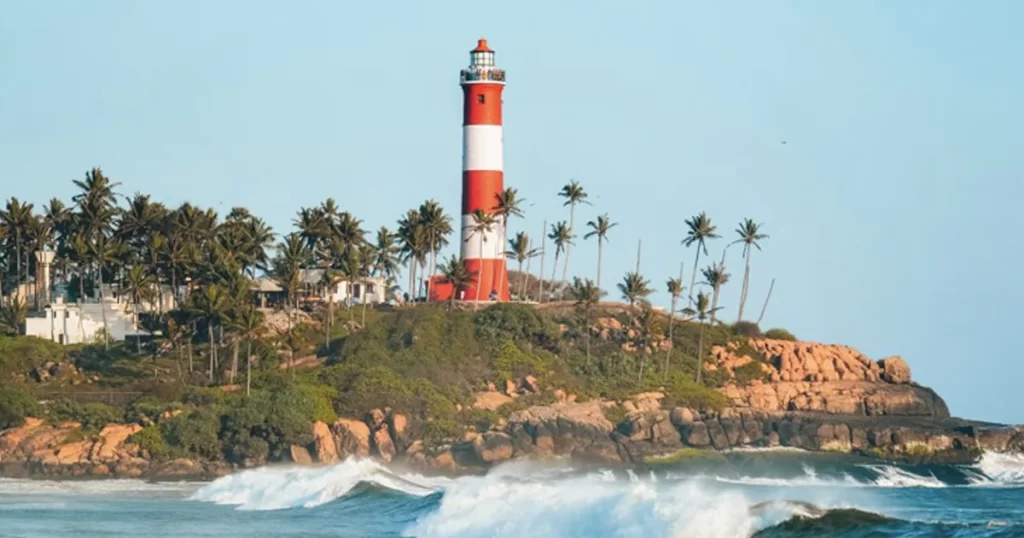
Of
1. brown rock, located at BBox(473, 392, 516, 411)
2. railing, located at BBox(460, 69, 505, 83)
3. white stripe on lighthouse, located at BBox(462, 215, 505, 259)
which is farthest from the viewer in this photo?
white stripe on lighthouse, located at BBox(462, 215, 505, 259)

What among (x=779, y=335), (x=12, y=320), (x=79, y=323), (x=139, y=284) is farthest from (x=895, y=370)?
(x=12, y=320)

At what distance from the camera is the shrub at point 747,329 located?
72.9 meters

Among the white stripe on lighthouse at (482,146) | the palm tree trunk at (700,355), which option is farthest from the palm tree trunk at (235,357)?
the palm tree trunk at (700,355)

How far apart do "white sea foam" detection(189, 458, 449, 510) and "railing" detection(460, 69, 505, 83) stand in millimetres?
21358

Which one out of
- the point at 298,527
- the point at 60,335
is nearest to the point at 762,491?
the point at 298,527

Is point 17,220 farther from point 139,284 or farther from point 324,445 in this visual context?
point 324,445

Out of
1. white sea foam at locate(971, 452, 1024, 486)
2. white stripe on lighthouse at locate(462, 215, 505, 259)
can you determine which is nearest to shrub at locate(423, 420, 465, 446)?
white stripe on lighthouse at locate(462, 215, 505, 259)

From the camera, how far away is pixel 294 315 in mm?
71250

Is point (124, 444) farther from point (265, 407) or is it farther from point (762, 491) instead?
point (762, 491)

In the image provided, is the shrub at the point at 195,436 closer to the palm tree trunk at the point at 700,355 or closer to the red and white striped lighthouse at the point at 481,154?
the red and white striped lighthouse at the point at 481,154

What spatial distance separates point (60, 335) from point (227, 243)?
23.7ft

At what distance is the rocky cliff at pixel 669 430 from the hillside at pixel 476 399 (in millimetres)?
69

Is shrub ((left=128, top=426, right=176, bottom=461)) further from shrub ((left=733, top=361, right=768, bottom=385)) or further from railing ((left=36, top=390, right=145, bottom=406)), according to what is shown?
shrub ((left=733, top=361, right=768, bottom=385))

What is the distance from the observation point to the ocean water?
32812 millimetres
